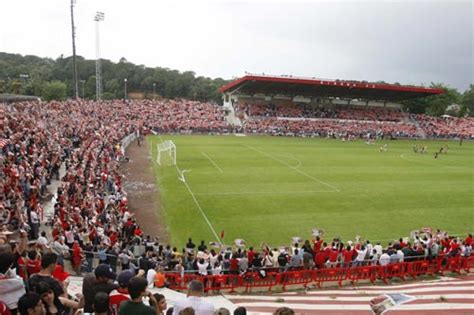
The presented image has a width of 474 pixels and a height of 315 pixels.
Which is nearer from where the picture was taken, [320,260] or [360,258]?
[320,260]

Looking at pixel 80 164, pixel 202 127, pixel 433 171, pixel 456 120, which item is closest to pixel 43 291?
pixel 80 164

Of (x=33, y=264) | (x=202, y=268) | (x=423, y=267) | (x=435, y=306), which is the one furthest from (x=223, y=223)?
(x=33, y=264)

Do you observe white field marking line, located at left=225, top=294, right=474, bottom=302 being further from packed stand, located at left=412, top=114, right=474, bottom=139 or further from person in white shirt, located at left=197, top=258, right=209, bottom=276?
packed stand, located at left=412, top=114, right=474, bottom=139

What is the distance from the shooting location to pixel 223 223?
814 inches

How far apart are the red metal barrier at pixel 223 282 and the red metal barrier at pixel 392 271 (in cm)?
481

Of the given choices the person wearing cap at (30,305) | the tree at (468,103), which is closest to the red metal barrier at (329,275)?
the person wearing cap at (30,305)

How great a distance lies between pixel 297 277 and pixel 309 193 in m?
13.8

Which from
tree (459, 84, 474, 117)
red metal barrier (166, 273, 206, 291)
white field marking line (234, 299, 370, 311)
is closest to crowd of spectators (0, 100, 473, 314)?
red metal barrier (166, 273, 206, 291)

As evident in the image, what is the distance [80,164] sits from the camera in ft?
76.1

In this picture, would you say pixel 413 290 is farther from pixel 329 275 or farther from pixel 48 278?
pixel 48 278

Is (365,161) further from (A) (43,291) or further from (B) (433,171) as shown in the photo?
(A) (43,291)

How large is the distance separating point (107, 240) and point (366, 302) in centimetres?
819

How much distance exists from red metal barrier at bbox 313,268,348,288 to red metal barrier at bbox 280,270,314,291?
0.20 metres

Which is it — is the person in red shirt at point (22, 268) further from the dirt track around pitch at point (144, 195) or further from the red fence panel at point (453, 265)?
the red fence panel at point (453, 265)
